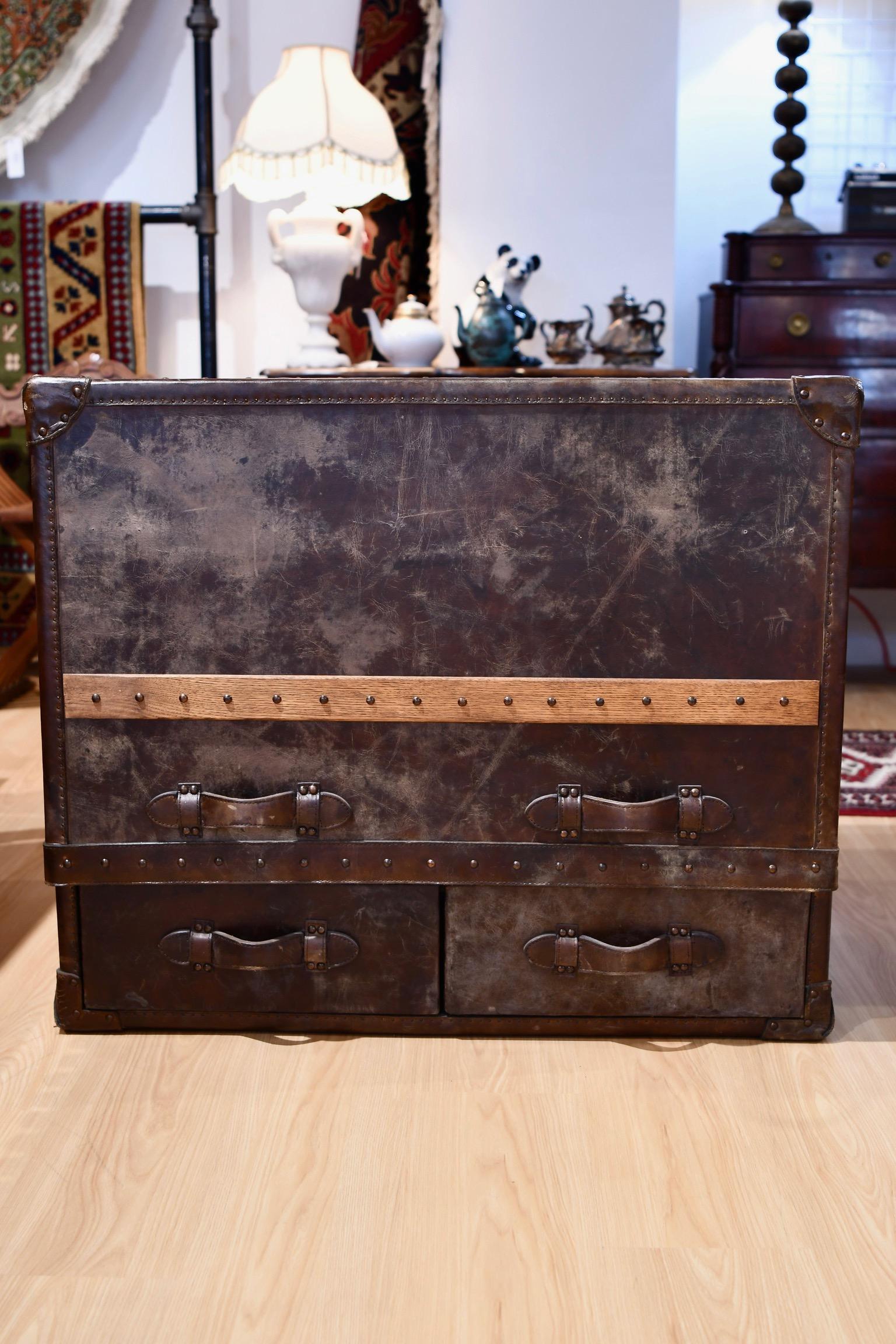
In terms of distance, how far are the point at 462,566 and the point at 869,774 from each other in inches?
59.9

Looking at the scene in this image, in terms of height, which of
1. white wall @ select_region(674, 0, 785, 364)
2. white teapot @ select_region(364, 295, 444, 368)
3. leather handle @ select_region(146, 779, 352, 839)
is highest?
white wall @ select_region(674, 0, 785, 364)

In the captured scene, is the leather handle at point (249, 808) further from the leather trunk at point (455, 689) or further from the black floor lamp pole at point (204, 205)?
the black floor lamp pole at point (204, 205)

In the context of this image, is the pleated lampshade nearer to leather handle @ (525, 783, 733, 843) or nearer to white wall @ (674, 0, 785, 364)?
white wall @ (674, 0, 785, 364)

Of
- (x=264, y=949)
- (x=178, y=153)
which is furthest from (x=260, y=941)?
(x=178, y=153)

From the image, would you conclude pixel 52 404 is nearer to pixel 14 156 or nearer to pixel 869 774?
pixel 869 774

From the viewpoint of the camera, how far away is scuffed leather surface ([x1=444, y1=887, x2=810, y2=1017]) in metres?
1.48

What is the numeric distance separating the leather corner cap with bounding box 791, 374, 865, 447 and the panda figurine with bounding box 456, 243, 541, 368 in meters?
1.47

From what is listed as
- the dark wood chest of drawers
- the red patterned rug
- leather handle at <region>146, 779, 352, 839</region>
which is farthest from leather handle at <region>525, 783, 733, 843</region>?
the dark wood chest of drawers

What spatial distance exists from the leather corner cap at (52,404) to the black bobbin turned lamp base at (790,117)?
2347 millimetres

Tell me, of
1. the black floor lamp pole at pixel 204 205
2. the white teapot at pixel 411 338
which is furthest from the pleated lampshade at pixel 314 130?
the black floor lamp pole at pixel 204 205

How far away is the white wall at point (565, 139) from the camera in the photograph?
3.08m

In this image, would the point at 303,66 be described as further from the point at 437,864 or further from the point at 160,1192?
the point at 160,1192

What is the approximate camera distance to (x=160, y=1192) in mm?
1203

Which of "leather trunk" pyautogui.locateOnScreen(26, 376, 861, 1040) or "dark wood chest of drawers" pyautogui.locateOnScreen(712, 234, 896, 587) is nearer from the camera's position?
"leather trunk" pyautogui.locateOnScreen(26, 376, 861, 1040)
